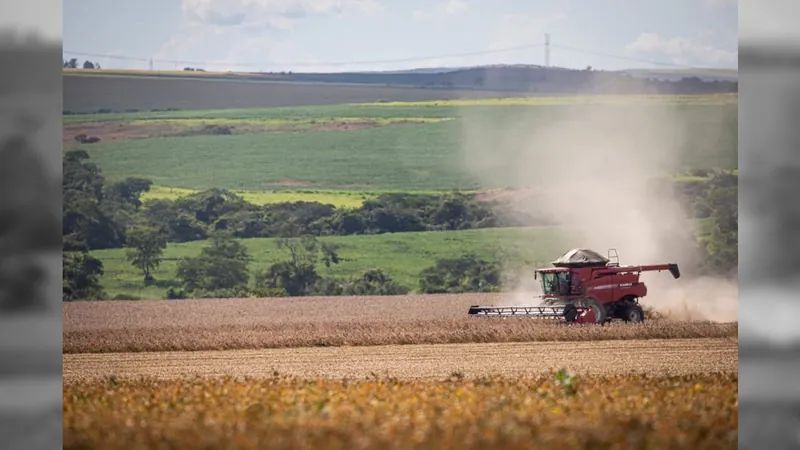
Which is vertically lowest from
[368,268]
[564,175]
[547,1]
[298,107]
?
[368,268]

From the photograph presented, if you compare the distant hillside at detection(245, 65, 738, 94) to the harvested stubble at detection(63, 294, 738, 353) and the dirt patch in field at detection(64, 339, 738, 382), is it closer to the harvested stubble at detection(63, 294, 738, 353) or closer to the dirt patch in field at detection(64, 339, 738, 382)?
the harvested stubble at detection(63, 294, 738, 353)

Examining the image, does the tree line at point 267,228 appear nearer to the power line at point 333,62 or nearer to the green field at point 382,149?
the green field at point 382,149

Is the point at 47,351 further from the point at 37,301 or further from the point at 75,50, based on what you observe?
the point at 75,50

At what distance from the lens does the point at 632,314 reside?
930 inches

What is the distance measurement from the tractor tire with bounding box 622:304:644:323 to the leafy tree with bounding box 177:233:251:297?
61.9 ft

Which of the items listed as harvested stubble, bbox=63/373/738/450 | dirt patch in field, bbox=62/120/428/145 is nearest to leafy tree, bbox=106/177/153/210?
dirt patch in field, bbox=62/120/428/145

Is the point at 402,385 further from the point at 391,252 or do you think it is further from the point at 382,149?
the point at 382,149

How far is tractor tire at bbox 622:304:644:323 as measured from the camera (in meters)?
23.6

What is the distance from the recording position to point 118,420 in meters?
9.40

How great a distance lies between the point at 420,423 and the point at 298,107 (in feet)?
123

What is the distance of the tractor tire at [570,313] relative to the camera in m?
23.0

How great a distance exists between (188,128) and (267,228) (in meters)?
5.61

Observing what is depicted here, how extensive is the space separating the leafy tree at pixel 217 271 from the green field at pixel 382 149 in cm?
402

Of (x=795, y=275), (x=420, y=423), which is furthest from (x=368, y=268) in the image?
(x=795, y=275)
